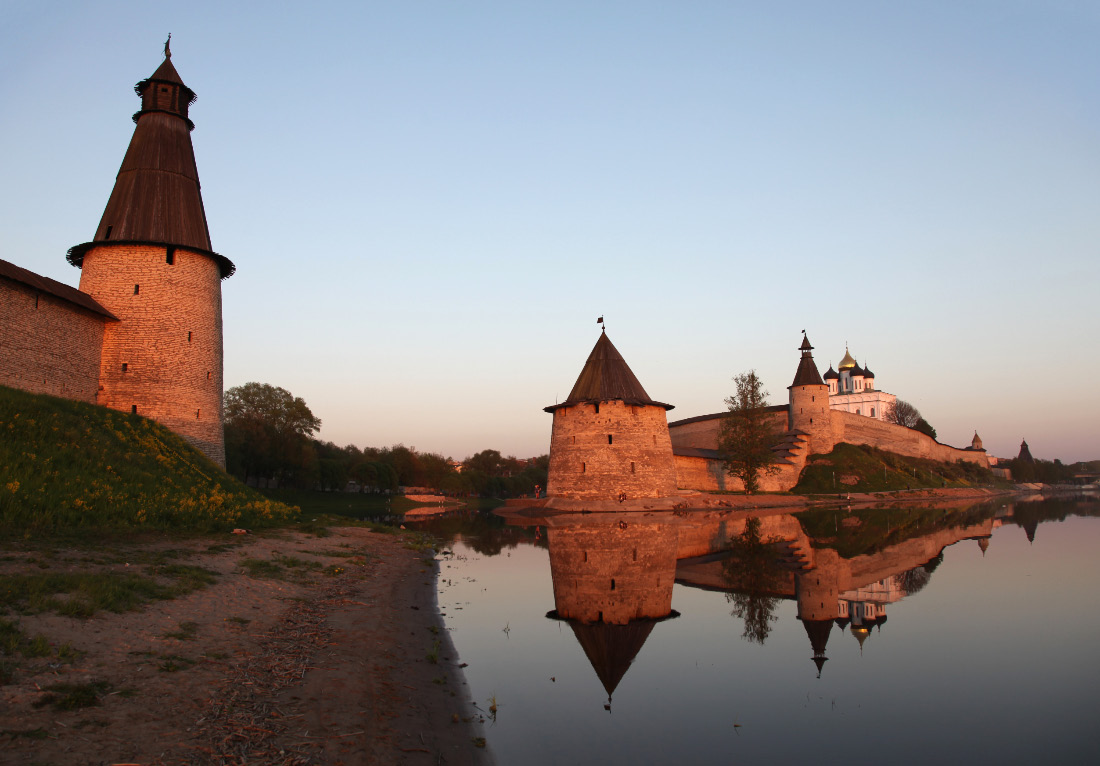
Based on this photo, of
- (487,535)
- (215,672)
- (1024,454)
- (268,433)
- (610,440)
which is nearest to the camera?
(215,672)

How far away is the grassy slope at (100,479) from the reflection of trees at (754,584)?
874cm

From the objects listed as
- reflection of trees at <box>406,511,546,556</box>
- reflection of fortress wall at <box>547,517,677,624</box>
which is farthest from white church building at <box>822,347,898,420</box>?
reflection of fortress wall at <box>547,517,677,624</box>

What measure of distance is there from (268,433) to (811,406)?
37106mm

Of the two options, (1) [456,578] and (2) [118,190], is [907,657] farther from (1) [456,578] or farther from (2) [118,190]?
(2) [118,190]

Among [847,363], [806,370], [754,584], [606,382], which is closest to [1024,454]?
[847,363]

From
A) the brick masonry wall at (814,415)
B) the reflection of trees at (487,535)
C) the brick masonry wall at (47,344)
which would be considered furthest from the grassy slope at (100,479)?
the brick masonry wall at (814,415)

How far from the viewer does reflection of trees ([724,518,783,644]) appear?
845 cm

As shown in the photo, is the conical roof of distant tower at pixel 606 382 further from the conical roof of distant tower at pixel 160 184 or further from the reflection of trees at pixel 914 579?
the reflection of trees at pixel 914 579

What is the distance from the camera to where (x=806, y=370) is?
48906 millimetres

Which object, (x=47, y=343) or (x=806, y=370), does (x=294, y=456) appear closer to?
(x=47, y=343)

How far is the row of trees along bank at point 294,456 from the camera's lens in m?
31.9

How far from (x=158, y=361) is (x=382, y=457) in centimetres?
3689

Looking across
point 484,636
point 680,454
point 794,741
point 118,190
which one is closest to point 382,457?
point 680,454

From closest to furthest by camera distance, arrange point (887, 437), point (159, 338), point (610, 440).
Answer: point (159, 338)
point (610, 440)
point (887, 437)
